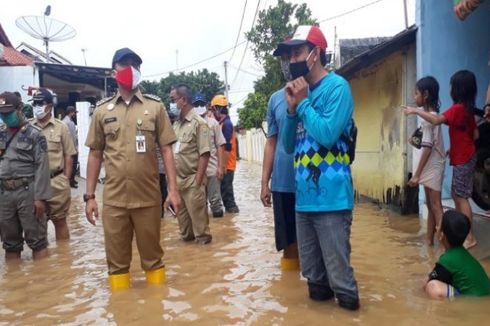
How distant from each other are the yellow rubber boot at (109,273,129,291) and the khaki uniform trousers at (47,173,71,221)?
2539 millimetres

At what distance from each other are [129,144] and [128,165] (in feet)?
0.56

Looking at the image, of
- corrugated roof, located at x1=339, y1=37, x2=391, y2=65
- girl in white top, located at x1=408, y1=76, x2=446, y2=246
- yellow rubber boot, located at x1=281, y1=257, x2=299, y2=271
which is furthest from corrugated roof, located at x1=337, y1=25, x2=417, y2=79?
corrugated roof, located at x1=339, y1=37, x2=391, y2=65

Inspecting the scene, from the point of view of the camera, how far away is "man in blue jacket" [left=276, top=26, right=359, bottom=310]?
3391mm

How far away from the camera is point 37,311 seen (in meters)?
4.09

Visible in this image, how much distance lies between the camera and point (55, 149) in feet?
21.8

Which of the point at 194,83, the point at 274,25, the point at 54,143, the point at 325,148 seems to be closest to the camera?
the point at 325,148

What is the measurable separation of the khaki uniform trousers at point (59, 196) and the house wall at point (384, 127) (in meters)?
4.83

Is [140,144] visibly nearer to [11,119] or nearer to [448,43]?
[11,119]

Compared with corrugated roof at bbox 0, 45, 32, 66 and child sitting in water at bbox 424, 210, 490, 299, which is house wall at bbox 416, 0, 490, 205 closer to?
child sitting in water at bbox 424, 210, 490, 299

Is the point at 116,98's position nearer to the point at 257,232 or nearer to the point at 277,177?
the point at 277,177

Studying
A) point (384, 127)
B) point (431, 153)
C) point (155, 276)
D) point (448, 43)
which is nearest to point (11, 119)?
point (155, 276)

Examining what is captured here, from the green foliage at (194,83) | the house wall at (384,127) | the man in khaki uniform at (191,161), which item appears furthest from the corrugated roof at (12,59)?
the green foliage at (194,83)

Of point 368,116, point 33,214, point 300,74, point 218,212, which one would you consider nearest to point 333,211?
point 300,74

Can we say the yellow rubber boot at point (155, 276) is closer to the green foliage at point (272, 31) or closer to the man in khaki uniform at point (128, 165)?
the man in khaki uniform at point (128, 165)
